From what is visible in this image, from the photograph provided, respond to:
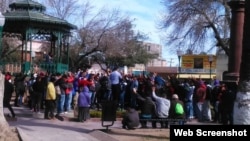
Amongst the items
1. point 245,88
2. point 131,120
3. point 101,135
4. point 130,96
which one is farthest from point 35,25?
point 245,88

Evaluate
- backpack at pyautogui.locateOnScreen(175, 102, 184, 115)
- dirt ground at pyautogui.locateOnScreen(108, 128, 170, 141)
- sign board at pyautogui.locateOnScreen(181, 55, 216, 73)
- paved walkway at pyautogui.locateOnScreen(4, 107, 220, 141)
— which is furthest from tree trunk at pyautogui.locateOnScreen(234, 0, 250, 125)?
sign board at pyautogui.locateOnScreen(181, 55, 216, 73)

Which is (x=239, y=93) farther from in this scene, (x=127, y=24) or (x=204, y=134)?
(x=127, y=24)

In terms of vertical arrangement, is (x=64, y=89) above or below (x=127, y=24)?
below

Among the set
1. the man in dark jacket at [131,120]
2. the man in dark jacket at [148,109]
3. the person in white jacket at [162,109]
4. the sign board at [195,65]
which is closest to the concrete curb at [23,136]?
the man in dark jacket at [131,120]

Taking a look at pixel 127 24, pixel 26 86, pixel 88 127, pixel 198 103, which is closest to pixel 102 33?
pixel 127 24

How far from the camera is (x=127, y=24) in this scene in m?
50.0

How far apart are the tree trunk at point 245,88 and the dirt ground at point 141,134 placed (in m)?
4.53

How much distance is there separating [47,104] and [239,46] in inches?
315

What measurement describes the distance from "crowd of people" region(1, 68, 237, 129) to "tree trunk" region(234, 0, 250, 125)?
6.54m

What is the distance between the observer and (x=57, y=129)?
15.4 metres

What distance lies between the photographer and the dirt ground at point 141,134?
13.9 m

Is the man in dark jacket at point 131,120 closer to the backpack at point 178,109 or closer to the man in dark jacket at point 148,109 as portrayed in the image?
the man in dark jacket at point 148,109

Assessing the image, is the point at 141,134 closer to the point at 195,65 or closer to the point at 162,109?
the point at 162,109

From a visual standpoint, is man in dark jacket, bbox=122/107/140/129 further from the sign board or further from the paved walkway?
the sign board
